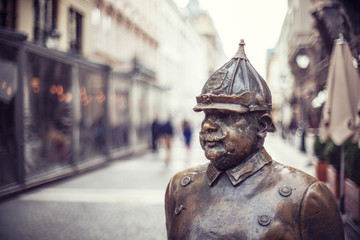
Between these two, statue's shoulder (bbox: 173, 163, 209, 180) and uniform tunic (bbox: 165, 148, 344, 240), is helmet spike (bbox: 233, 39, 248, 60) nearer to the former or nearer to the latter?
uniform tunic (bbox: 165, 148, 344, 240)

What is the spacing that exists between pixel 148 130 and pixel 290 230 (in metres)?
17.7

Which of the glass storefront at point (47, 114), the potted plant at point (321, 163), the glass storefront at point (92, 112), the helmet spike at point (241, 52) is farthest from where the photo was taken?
the glass storefront at point (92, 112)

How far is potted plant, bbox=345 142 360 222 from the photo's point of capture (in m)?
5.02

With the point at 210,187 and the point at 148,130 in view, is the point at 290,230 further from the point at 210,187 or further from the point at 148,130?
the point at 148,130

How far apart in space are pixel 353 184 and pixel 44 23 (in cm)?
1278

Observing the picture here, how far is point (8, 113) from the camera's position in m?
7.66

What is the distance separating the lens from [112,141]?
14.0 meters

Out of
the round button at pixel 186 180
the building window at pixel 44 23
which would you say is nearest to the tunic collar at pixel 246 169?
the round button at pixel 186 180

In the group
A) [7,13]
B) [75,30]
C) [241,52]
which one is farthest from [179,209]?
[75,30]

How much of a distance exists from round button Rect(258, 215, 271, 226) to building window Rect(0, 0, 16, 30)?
12.2 meters

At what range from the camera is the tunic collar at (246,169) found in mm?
1721

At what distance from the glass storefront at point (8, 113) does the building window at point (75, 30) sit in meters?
8.85

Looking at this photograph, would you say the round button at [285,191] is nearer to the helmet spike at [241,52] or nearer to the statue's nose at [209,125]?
the statue's nose at [209,125]

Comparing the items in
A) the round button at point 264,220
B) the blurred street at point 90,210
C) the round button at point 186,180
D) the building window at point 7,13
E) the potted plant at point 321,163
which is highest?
the building window at point 7,13
